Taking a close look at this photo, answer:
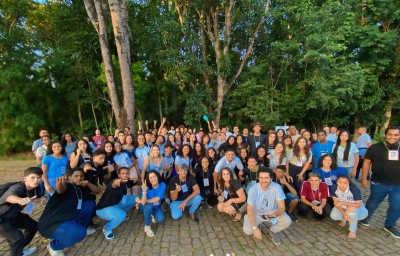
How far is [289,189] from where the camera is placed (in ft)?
13.1

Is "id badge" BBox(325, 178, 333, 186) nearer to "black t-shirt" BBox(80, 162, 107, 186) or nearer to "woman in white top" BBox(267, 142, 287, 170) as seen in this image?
"woman in white top" BBox(267, 142, 287, 170)

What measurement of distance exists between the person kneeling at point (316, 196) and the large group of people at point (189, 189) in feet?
0.06

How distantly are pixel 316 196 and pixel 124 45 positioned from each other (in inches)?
305

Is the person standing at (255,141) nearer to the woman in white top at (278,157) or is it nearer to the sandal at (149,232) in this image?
the woman in white top at (278,157)

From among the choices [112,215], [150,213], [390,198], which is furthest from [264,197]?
[112,215]

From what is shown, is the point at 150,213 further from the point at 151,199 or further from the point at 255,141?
the point at 255,141

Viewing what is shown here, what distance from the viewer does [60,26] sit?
11125 millimetres

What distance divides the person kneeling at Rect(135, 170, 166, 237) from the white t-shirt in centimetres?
174

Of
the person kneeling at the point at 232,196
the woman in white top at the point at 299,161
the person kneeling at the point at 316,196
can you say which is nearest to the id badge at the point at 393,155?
the person kneeling at the point at 316,196

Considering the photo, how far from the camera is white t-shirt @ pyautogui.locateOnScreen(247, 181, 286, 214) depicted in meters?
3.14

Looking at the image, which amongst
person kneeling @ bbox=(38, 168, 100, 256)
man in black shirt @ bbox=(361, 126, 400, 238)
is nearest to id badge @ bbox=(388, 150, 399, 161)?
man in black shirt @ bbox=(361, 126, 400, 238)

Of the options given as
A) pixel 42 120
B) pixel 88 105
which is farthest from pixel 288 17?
pixel 42 120

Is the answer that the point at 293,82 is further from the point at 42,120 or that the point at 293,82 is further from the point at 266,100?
the point at 42,120

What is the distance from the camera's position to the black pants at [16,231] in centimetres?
266
